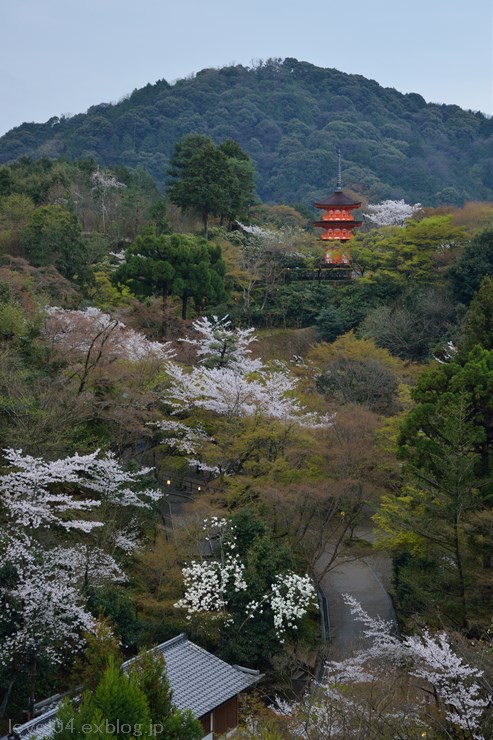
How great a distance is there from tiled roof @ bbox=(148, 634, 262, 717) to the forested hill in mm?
54121

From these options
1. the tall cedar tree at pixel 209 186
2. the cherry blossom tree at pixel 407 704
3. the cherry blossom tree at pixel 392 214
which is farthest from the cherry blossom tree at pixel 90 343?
the cherry blossom tree at pixel 392 214

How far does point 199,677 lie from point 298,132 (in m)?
65.7

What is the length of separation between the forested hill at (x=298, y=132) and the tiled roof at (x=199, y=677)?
54121 mm

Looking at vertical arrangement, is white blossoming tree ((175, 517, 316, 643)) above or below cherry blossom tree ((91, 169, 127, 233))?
below

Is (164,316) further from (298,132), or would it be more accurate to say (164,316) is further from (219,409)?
(298,132)

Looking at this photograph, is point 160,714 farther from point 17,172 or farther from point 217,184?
point 17,172

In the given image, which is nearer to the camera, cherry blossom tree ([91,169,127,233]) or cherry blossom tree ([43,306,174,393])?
cherry blossom tree ([43,306,174,393])

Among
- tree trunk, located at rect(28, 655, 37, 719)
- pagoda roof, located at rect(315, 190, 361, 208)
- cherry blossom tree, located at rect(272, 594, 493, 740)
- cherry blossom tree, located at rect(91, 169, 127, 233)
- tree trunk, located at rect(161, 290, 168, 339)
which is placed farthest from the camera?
cherry blossom tree, located at rect(91, 169, 127, 233)

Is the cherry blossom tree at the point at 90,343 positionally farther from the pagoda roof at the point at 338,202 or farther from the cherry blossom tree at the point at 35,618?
the pagoda roof at the point at 338,202

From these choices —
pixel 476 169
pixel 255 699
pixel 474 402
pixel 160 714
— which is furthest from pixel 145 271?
pixel 476 169

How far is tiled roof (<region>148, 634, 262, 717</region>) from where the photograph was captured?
12.7 metres

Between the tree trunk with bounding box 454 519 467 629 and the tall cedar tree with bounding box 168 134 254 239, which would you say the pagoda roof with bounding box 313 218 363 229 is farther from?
the tree trunk with bounding box 454 519 467 629

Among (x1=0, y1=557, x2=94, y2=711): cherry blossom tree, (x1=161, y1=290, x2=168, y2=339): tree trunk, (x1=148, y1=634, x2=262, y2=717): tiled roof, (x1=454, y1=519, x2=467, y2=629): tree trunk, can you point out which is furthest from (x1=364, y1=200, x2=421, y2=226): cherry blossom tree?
(x1=0, y1=557, x2=94, y2=711): cherry blossom tree

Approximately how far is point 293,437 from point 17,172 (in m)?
29.6
